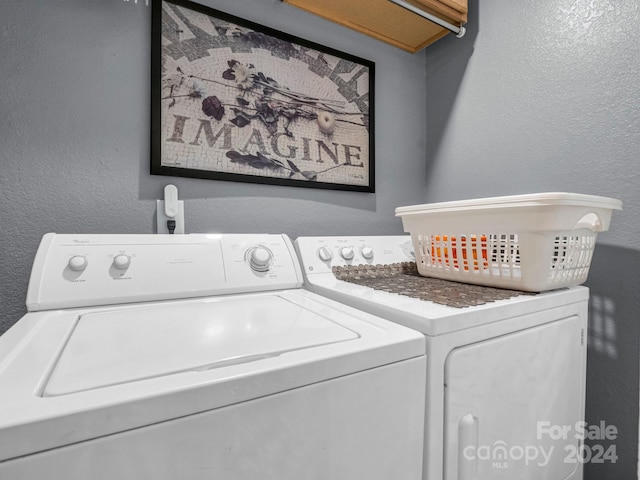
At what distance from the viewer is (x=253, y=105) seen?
1281 mm

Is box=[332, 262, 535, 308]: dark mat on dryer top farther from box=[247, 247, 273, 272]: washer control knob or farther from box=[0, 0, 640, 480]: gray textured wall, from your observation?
box=[0, 0, 640, 480]: gray textured wall

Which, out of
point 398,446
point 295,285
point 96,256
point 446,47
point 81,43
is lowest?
point 398,446

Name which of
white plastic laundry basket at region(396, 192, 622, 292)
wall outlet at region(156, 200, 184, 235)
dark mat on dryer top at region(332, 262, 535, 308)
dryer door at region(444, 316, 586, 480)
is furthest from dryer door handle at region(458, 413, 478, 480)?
wall outlet at region(156, 200, 184, 235)

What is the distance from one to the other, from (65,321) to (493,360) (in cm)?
93

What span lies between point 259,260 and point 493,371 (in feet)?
2.26

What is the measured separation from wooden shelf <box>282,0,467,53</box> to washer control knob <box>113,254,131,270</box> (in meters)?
1.19

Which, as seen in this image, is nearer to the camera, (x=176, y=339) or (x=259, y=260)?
(x=176, y=339)

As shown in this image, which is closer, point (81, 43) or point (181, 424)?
point (181, 424)

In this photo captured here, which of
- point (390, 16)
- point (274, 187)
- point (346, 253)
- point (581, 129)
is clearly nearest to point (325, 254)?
point (346, 253)

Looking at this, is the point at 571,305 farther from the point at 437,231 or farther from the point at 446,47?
the point at 446,47

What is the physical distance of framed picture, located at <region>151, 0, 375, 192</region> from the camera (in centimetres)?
114

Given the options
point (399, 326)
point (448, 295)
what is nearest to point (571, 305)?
point (448, 295)

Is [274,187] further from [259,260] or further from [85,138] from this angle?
[85,138]

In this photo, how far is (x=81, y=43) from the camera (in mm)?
1046
